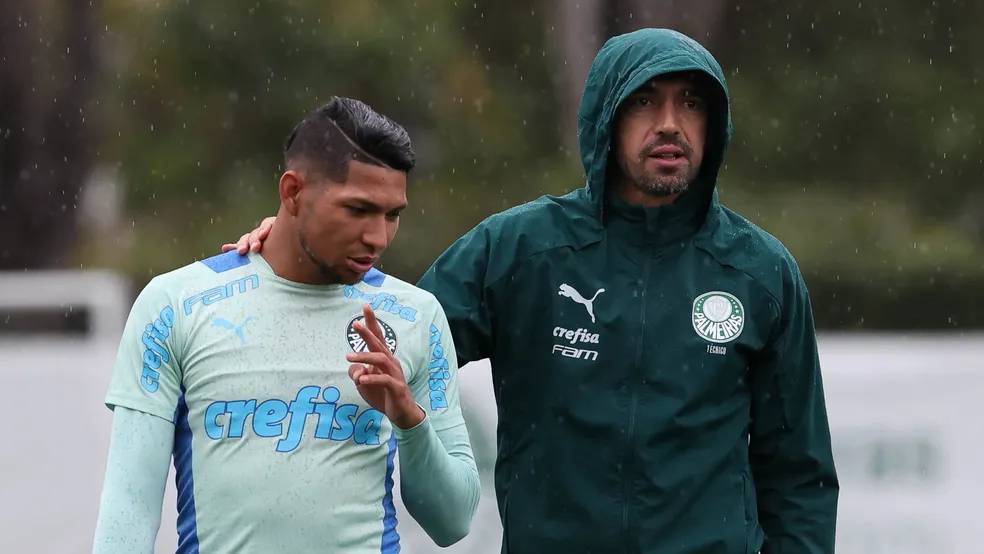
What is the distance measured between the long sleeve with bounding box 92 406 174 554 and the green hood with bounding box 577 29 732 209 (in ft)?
4.65

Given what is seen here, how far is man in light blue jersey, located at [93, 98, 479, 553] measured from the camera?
367cm

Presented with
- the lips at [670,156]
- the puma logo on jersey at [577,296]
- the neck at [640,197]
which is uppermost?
the lips at [670,156]

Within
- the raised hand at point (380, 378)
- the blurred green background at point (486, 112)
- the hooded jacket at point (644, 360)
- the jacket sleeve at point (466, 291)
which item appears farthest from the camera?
the blurred green background at point (486, 112)

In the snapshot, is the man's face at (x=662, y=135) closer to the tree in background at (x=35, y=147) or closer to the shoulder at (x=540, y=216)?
the shoulder at (x=540, y=216)

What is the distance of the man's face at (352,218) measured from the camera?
12.2ft

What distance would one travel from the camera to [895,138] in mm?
20266

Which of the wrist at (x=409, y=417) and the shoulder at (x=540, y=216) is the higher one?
the shoulder at (x=540, y=216)

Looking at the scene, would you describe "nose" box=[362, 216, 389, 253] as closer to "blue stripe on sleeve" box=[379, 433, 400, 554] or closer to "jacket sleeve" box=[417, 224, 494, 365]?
"blue stripe on sleeve" box=[379, 433, 400, 554]

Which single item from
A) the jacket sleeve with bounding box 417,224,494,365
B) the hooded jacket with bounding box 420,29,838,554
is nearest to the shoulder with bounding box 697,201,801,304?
the hooded jacket with bounding box 420,29,838,554

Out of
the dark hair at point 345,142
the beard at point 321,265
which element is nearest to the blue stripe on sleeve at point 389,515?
the beard at point 321,265

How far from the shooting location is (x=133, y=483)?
364cm

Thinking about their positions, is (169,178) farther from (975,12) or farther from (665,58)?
(665,58)

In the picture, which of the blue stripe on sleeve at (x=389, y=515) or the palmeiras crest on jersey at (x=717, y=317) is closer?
the blue stripe on sleeve at (x=389, y=515)

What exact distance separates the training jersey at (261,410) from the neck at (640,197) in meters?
0.96
